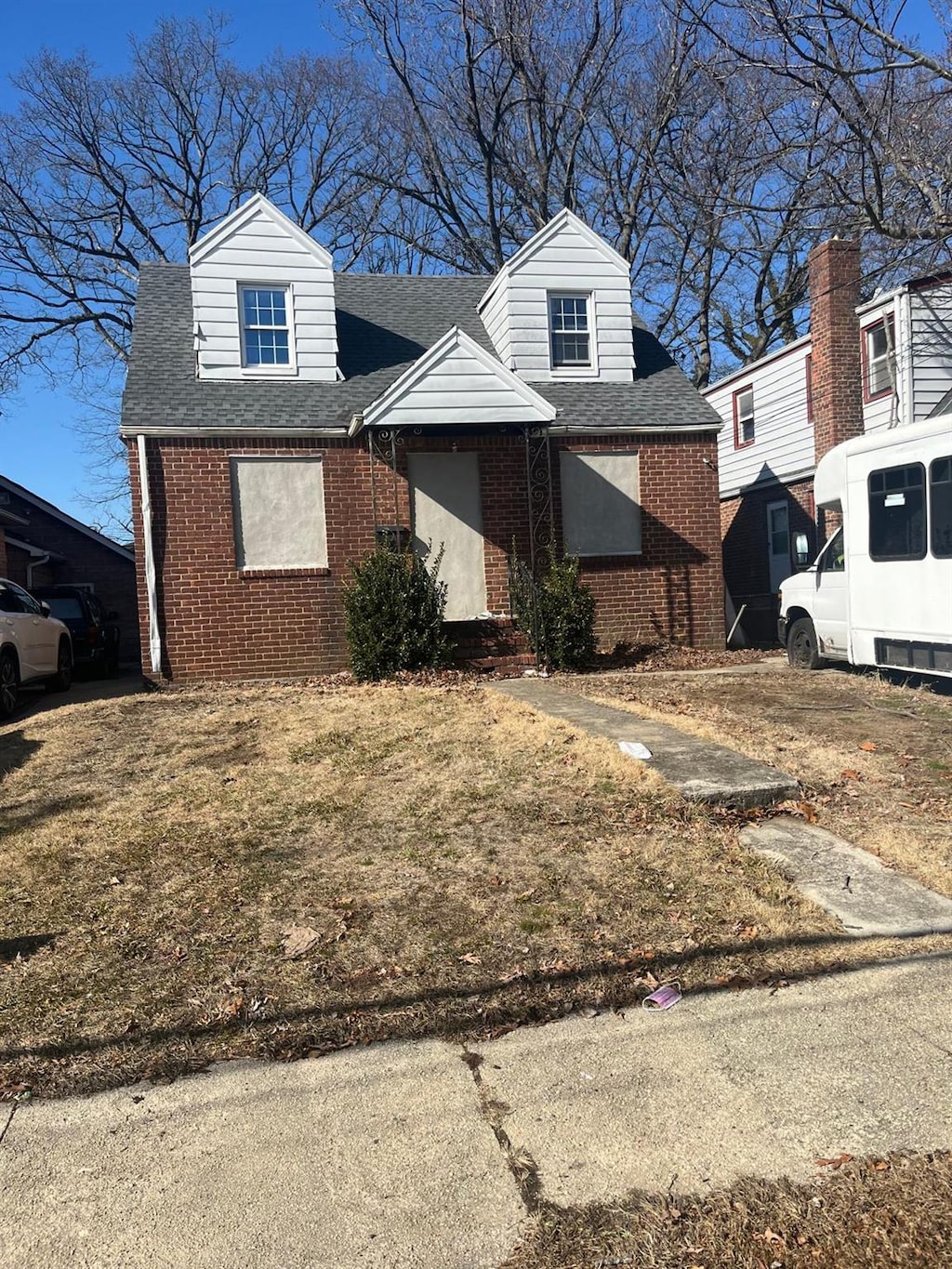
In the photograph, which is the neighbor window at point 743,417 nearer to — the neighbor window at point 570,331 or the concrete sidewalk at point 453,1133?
the neighbor window at point 570,331

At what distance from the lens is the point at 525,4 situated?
74.9 feet

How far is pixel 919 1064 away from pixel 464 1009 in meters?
1.64

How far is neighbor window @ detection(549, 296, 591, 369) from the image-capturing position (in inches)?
575

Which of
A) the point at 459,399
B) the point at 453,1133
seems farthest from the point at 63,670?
the point at 453,1133

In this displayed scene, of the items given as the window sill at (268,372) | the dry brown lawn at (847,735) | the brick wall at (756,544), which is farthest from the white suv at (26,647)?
the brick wall at (756,544)

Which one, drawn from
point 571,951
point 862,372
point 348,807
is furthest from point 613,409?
point 571,951

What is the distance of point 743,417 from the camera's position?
21859mm

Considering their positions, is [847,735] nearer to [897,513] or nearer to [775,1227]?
[897,513]

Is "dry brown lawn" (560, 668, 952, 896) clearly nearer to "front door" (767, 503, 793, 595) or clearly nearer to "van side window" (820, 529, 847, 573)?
"van side window" (820, 529, 847, 573)

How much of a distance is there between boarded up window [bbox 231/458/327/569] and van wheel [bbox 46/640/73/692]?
340 centimetres

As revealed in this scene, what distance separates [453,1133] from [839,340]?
695 inches

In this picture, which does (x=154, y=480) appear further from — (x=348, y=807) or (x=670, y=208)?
(x=670, y=208)

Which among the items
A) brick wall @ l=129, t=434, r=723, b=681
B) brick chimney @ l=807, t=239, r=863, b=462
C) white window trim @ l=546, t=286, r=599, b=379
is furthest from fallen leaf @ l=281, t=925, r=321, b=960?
brick chimney @ l=807, t=239, r=863, b=462

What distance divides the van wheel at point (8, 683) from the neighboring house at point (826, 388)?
11.3 meters
